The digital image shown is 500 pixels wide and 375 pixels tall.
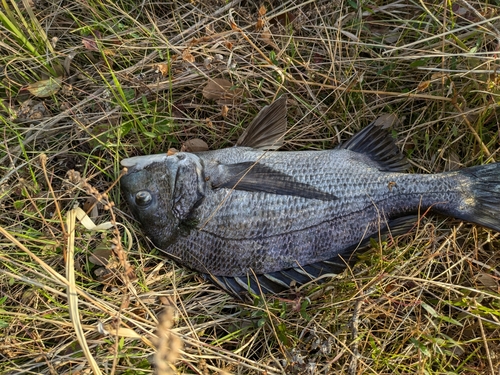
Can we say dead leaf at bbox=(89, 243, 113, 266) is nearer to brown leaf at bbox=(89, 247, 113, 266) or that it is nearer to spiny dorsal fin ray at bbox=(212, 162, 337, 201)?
brown leaf at bbox=(89, 247, 113, 266)

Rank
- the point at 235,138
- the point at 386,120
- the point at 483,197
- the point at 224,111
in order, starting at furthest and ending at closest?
the point at 235,138 → the point at 386,120 → the point at 224,111 → the point at 483,197

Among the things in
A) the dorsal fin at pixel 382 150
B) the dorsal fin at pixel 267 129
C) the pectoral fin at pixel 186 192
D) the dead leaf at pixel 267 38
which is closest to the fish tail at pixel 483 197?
the dorsal fin at pixel 382 150

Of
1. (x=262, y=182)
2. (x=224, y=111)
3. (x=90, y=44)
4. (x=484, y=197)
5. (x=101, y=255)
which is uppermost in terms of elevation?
(x=90, y=44)

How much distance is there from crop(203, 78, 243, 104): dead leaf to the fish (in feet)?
1.10

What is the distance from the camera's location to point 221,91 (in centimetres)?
328

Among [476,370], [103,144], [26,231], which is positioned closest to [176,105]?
[103,144]

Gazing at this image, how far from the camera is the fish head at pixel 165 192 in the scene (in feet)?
9.76

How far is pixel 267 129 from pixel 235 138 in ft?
1.07

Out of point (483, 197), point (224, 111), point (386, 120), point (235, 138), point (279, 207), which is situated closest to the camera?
point (483, 197)

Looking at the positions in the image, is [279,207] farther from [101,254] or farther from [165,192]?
[101,254]

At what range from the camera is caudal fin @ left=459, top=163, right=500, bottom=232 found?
9.19ft

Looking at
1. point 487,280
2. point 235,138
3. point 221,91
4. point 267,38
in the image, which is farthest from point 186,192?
point 487,280

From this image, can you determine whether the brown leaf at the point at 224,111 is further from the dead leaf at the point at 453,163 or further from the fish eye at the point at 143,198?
the dead leaf at the point at 453,163

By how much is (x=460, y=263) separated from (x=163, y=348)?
2511 millimetres
